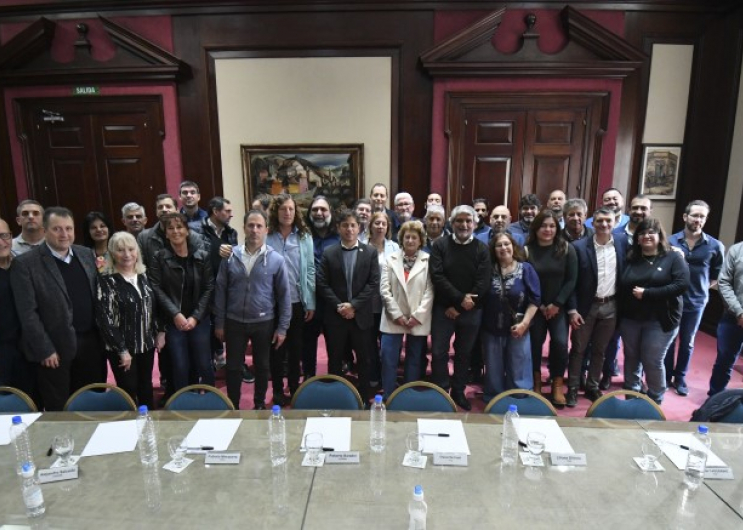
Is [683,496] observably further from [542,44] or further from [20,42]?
[20,42]

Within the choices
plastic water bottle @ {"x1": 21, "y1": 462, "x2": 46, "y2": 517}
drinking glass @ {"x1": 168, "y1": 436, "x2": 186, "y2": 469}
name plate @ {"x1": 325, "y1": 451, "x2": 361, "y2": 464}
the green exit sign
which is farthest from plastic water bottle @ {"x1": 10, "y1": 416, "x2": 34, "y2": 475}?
the green exit sign

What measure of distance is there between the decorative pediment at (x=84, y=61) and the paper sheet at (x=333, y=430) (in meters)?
5.42

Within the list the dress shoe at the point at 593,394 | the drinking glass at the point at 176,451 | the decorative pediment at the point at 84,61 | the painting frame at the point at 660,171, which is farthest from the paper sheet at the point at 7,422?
the painting frame at the point at 660,171

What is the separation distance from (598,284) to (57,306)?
415 cm

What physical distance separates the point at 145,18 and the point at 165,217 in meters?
4.13

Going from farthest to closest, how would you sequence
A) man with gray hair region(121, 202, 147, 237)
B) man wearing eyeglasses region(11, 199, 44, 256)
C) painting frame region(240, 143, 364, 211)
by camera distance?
painting frame region(240, 143, 364, 211), man with gray hair region(121, 202, 147, 237), man wearing eyeglasses region(11, 199, 44, 256)

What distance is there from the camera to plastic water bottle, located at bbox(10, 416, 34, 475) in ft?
7.16

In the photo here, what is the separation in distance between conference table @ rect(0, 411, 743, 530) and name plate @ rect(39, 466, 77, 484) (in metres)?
0.03

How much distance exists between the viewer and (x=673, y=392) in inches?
176

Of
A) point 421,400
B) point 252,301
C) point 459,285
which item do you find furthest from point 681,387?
point 252,301

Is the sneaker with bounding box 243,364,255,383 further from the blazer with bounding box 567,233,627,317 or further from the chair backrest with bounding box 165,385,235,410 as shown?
the blazer with bounding box 567,233,627,317

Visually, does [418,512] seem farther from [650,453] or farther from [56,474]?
[56,474]

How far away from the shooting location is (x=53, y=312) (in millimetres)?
3152

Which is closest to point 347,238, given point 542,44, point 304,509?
point 304,509
